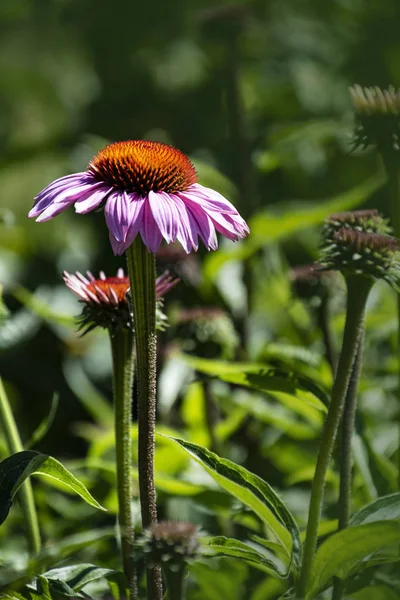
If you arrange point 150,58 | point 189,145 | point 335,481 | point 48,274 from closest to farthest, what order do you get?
point 335,481, point 48,274, point 189,145, point 150,58

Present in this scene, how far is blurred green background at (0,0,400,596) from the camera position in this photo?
1.05 m

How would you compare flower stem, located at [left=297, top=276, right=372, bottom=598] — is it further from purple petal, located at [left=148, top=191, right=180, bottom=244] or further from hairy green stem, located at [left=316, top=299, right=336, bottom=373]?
hairy green stem, located at [left=316, top=299, right=336, bottom=373]

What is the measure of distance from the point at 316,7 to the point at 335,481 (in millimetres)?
1544

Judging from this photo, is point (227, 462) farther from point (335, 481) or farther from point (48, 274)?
point (48, 274)

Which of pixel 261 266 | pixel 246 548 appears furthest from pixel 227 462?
pixel 261 266

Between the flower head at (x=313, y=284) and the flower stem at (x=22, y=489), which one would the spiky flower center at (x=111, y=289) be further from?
the flower head at (x=313, y=284)

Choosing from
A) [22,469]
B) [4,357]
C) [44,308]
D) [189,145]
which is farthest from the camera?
[189,145]

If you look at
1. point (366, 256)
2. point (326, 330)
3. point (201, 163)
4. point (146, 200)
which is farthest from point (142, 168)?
point (201, 163)

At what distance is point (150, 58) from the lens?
211cm

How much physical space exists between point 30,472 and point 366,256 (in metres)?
0.24

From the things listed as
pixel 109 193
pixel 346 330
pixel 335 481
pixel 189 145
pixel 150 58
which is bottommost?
Result: pixel 335 481

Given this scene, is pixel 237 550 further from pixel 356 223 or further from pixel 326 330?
pixel 326 330

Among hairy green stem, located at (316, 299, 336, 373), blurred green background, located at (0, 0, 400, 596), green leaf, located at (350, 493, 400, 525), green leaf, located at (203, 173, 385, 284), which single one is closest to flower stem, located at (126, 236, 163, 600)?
green leaf, located at (350, 493, 400, 525)

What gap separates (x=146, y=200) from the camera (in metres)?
0.54
